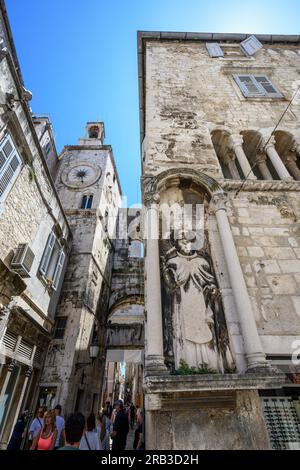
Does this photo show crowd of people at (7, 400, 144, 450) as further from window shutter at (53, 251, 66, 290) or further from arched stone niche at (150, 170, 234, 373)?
window shutter at (53, 251, 66, 290)

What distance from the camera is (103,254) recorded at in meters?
16.2

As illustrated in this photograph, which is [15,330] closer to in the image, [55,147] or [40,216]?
[40,216]

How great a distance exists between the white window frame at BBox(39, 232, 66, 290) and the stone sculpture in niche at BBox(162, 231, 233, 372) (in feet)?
21.4

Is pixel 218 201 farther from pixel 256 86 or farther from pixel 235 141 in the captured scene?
pixel 256 86

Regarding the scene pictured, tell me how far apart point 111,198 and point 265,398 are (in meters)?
17.9

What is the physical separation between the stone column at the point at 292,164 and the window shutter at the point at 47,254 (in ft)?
30.7

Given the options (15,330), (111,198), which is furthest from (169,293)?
(111,198)

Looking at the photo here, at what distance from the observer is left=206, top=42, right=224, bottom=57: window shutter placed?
10.8 m

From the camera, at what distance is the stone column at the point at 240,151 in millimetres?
6778

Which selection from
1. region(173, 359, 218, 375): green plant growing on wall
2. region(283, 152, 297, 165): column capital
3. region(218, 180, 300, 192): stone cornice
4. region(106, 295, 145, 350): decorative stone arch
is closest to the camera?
region(173, 359, 218, 375): green plant growing on wall

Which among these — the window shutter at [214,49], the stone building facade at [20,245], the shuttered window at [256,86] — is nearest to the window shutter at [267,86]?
the shuttered window at [256,86]

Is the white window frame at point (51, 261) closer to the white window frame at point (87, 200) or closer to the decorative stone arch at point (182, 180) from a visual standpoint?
the white window frame at point (87, 200)

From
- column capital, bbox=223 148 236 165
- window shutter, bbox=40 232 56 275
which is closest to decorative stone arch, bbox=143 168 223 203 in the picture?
column capital, bbox=223 148 236 165

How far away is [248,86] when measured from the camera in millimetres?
9367
